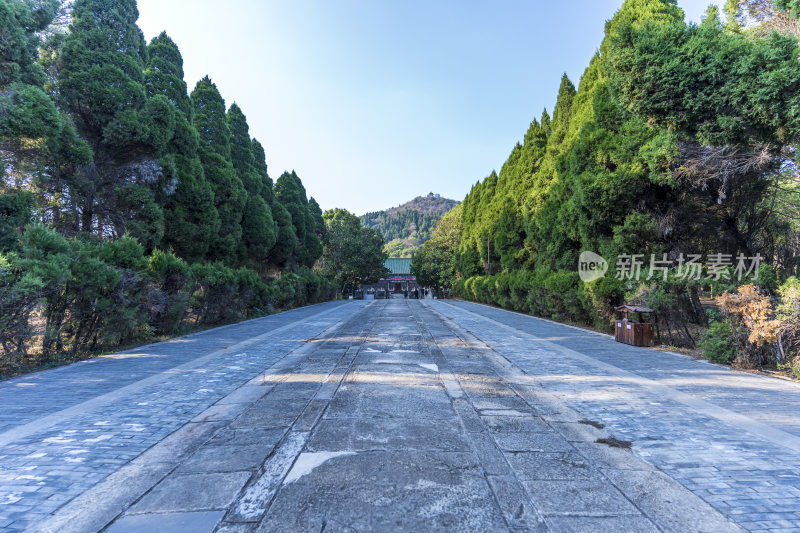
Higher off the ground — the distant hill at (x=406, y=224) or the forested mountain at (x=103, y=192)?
the distant hill at (x=406, y=224)

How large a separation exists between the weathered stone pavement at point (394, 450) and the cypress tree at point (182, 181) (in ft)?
31.5

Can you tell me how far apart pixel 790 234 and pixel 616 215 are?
638cm

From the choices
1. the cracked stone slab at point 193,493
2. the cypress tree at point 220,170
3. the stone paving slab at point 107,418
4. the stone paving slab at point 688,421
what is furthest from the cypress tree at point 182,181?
the cracked stone slab at point 193,493

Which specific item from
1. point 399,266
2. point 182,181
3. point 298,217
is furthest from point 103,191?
point 399,266

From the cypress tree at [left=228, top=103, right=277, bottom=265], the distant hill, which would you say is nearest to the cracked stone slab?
the cypress tree at [left=228, top=103, right=277, bottom=265]

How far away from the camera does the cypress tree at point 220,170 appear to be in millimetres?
19250

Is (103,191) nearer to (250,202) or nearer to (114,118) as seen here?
(114,118)

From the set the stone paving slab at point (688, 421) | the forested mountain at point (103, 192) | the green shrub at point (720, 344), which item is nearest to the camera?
the stone paving slab at point (688, 421)

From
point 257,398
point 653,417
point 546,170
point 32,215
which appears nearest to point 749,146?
point 653,417

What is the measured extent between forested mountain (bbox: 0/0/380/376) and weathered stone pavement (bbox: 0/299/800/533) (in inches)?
60.8

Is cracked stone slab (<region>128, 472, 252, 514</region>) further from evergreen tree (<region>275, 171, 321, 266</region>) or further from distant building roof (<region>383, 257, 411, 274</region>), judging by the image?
distant building roof (<region>383, 257, 411, 274</region>)

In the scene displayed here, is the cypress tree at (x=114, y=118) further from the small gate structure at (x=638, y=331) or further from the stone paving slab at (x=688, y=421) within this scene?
the small gate structure at (x=638, y=331)

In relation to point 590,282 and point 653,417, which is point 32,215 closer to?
Answer: point 653,417

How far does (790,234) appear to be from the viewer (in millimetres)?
13445
